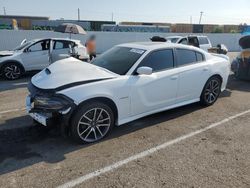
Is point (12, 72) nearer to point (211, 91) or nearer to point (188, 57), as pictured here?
point (188, 57)

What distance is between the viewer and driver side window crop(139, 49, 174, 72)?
5.05 m

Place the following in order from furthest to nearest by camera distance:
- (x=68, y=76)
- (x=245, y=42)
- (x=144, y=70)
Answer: (x=245, y=42) → (x=144, y=70) → (x=68, y=76)

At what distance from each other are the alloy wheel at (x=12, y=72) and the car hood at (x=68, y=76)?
5211 millimetres

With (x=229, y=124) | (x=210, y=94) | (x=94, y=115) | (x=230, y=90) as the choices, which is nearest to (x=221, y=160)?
(x=229, y=124)

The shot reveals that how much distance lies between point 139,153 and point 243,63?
6.91m

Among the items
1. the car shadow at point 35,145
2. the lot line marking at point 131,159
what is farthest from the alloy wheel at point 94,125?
the lot line marking at point 131,159

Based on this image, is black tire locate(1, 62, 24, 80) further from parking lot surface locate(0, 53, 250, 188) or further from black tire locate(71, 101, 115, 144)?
black tire locate(71, 101, 115, 144)

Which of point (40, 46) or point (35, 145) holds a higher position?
point (40, 46)

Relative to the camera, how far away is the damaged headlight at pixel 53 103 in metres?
3.99

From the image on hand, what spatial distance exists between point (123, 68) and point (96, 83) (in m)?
0.78

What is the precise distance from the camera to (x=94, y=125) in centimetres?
438

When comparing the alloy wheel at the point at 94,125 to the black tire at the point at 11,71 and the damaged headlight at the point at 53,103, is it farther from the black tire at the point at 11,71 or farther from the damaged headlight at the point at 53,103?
the black tire at the point at 11,71

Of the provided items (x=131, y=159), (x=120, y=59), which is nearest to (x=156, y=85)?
(x=120, y=59)

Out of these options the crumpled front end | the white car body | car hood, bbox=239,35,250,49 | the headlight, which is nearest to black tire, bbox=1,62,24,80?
the white car body
